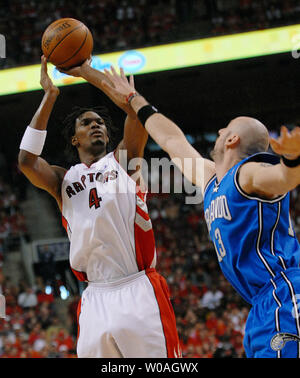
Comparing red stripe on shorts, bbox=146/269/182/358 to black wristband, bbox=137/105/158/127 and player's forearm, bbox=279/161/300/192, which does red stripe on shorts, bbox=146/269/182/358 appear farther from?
player's forearm, bbox=279/161/300/192

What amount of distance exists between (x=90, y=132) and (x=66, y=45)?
1.89 feet

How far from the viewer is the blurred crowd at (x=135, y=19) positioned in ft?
38.4

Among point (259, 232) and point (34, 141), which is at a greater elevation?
point (34, 141)

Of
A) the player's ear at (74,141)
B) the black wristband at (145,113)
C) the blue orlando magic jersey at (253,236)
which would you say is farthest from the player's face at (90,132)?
the blue orlando magic jersey at (253,236)

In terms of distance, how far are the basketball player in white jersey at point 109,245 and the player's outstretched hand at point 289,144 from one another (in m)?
1.35

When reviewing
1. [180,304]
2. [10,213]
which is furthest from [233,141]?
[10,213]

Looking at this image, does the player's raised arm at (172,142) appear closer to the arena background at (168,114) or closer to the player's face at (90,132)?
the player's face at (90,132)

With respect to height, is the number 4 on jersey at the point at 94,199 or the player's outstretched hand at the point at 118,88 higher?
the player's outstretched hand at the point at 118,88

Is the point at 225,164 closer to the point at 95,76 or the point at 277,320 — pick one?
the point at 277,320

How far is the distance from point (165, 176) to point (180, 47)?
308cm

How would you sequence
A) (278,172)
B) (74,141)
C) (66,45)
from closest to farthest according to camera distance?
1. (278,172)
2. (66,45)
3. (74,141)

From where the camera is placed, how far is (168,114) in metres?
12.4
